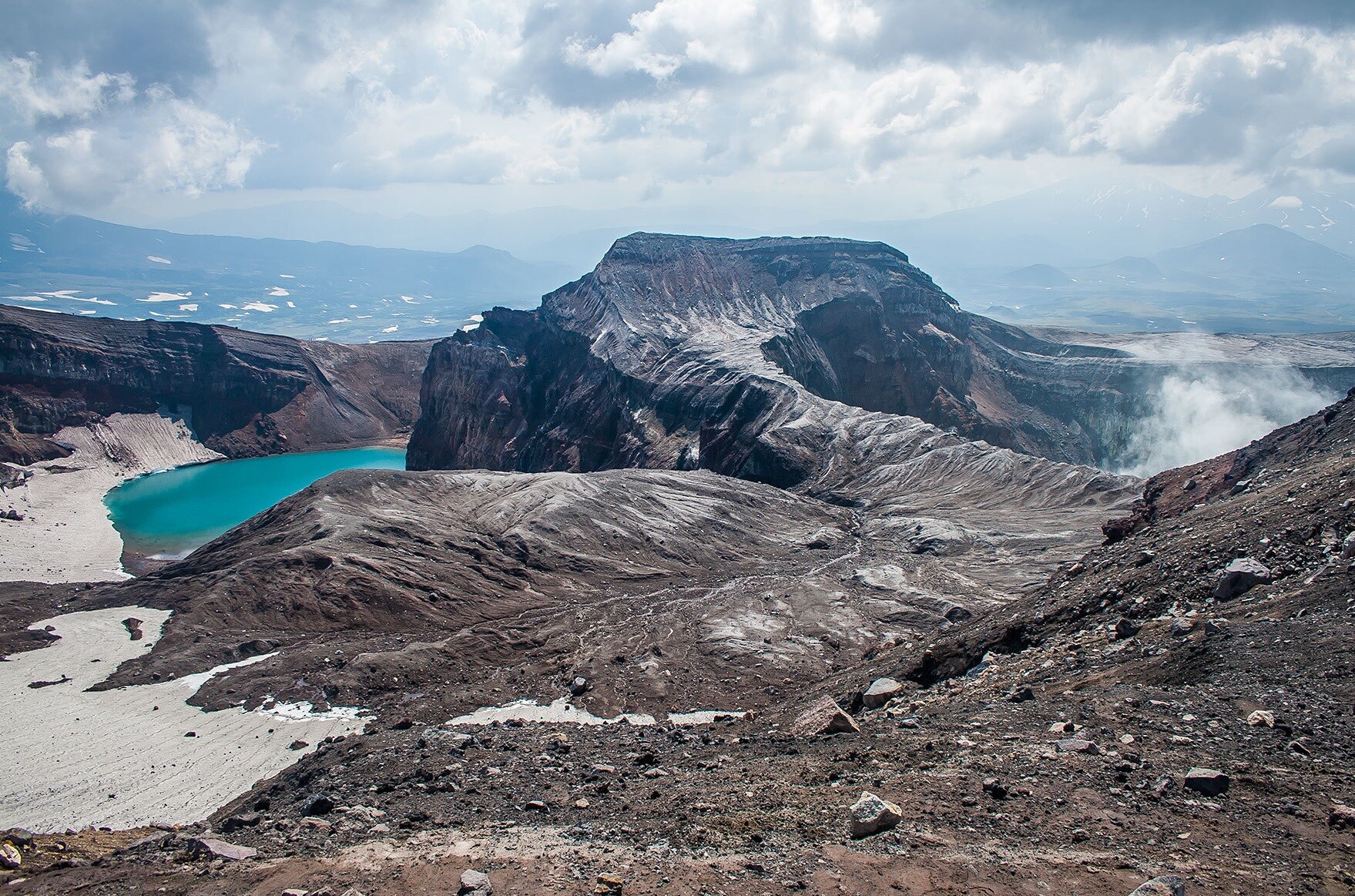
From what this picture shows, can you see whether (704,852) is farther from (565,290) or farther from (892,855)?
(565,290)

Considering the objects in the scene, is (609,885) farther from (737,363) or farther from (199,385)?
(199,385)

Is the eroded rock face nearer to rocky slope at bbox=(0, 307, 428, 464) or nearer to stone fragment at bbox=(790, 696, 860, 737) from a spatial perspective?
rocky slope at bbox=(0, 307, 428, 464)

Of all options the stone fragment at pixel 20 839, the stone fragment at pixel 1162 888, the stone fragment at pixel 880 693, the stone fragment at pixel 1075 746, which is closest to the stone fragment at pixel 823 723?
the stone fragment at pixel 880 693

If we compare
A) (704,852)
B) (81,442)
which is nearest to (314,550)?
(704,852)

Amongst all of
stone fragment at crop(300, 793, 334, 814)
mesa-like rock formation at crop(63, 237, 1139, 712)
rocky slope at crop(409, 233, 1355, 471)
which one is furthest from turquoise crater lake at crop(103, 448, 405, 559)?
stone fragment at crop(300, 793, 334, 814)

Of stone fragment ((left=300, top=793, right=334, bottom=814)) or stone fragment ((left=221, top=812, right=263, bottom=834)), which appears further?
stone fragment ((left=300, top=793, right=334, bottom=814))

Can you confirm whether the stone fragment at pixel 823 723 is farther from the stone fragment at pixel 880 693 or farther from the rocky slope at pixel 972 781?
the stone fragment at pixel 880 693

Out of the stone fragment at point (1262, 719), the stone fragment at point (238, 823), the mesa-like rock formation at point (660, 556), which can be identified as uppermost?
the stone fragment at point (1262, 719)

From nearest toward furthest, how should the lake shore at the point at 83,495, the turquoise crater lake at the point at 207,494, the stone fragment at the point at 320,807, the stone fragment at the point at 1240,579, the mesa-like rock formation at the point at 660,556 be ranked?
the stone fragment at the point at 320,807, the stone fragment at the point at 1240,579, the mesa-like rock formation at the point at 660,556, the lake shore at the point at 83,495, the turquoise crater lake at the point at 207,494
